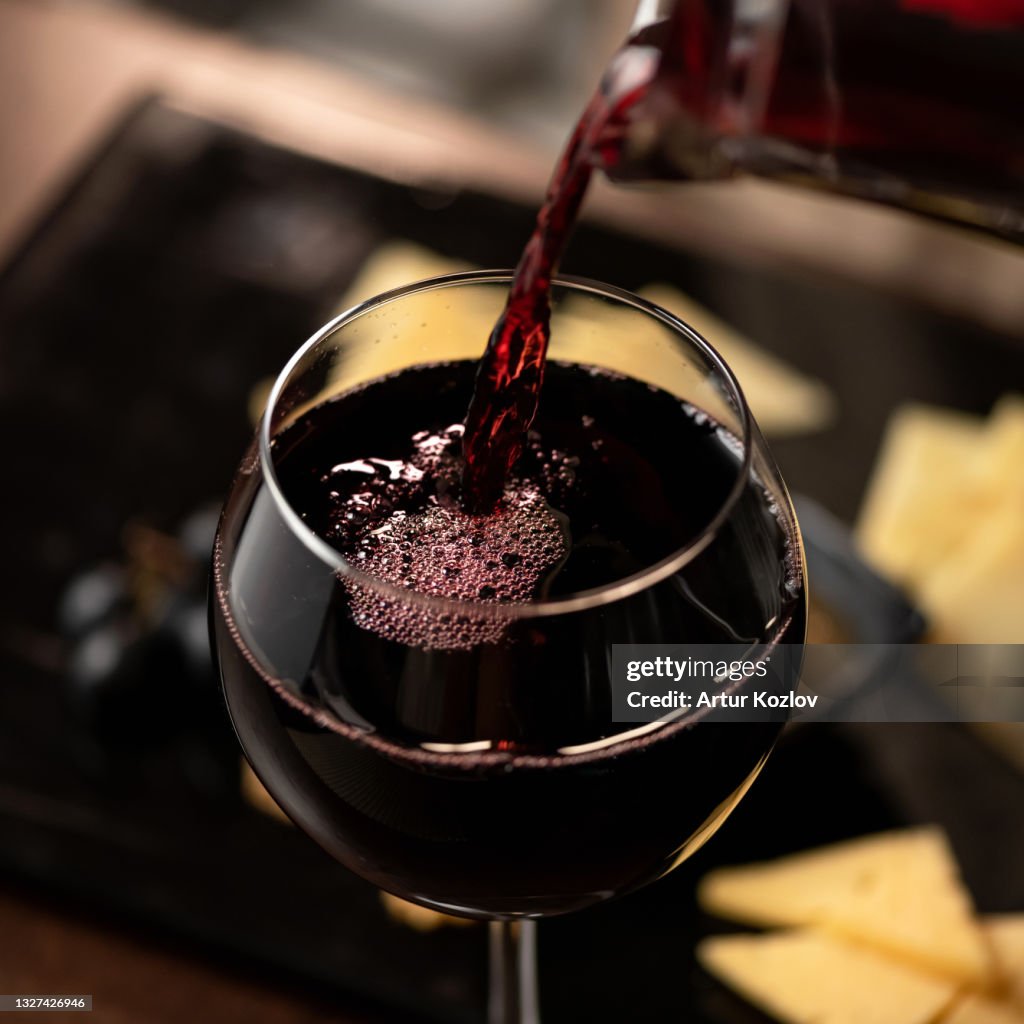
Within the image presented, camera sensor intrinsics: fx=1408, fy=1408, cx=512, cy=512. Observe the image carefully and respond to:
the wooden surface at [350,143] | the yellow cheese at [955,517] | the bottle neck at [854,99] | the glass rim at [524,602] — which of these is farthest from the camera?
the wooden surface at [350,143]

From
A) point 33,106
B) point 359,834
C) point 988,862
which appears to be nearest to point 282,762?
point 359,834

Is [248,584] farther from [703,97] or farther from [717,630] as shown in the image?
[703,97]

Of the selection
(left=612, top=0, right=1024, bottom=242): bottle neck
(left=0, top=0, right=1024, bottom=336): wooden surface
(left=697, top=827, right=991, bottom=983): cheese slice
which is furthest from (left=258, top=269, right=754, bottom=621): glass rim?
(left=0, top=0, right=1024, bottom=336): wooden surface

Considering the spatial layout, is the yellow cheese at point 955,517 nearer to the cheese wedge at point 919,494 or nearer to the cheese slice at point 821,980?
the cheese wedge at point 919,494

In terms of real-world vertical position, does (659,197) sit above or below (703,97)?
below

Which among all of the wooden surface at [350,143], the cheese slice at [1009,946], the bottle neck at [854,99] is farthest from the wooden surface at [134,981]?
the wooden surface at [350,143]

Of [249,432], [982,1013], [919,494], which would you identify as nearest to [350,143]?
[249,432]

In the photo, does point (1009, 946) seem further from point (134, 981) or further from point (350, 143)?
point (350, 143)
